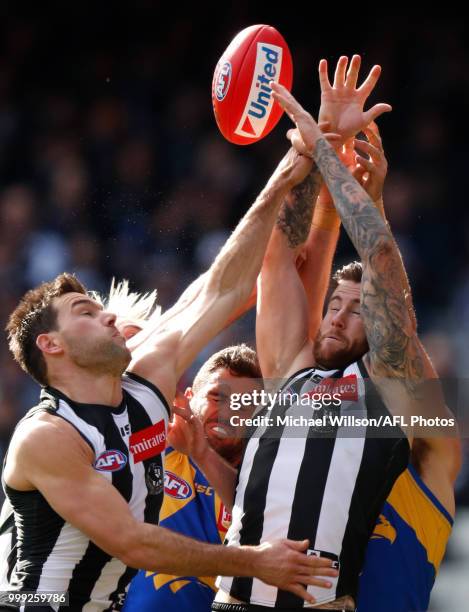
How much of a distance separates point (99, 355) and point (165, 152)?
561 centimetres

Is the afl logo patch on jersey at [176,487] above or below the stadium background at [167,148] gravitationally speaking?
below

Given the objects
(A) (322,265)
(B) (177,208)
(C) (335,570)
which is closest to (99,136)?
(B) (177,208)

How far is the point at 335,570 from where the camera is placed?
12.0ft

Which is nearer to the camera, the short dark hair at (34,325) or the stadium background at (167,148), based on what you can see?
the short dark hair at (34,325)

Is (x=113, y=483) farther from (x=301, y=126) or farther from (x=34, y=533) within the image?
(x=301, y=126)

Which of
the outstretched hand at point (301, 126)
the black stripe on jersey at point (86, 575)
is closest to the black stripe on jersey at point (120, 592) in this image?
the black stripe on jersey at point (86, 575)

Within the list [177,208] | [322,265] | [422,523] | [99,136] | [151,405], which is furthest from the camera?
[99,136]

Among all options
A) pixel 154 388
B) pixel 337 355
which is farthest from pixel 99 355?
pixel 337 355

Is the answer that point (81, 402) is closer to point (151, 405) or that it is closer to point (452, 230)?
point (151, 405)

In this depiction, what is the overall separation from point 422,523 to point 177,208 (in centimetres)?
501

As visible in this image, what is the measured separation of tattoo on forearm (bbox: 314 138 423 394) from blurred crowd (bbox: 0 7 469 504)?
11.7 feet

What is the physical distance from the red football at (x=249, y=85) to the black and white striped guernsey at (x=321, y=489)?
4.48 feet

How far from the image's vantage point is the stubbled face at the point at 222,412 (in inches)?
182

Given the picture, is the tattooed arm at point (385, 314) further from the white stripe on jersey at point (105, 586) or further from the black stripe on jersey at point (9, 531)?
the black stripe on jersey at point (9, 531)
